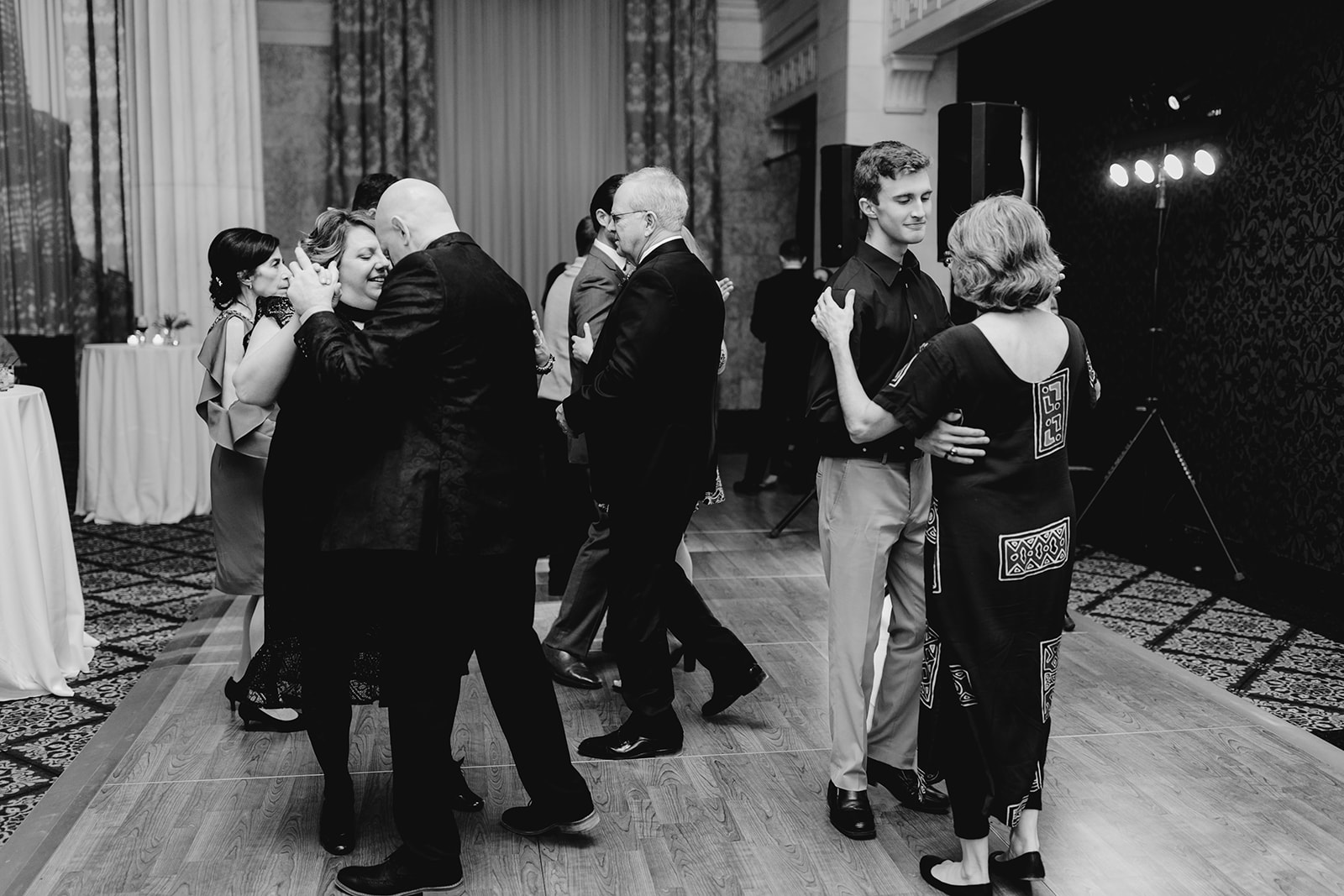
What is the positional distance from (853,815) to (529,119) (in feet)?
28.3

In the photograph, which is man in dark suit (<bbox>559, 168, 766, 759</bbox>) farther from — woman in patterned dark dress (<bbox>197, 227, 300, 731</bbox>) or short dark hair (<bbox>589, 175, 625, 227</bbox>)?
woman in patterned dark dress (<bbox>197, 227, 300, 731</bbox>)

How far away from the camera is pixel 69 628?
4172mm

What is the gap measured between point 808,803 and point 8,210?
8.55m

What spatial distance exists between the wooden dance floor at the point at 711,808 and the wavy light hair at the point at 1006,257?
1297mm

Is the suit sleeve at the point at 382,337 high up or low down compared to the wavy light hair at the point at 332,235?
down

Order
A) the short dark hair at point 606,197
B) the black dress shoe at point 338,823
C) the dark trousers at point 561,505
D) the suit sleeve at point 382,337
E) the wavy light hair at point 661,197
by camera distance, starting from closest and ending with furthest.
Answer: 1. the suit sleeve at point 382,337
2. the black dress shoe at point 338,823
3. the wavy light hair at point 661,197
4. the short dark hair at point 606,197
5. the dark trousers at point 561,505

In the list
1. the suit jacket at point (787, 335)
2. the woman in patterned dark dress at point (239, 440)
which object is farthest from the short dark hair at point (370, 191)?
the suit jacket at point (787, 335)

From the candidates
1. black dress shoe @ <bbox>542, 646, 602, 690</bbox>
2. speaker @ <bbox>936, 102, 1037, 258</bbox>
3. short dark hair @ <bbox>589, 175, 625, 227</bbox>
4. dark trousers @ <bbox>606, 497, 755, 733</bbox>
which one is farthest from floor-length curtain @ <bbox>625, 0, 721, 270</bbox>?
dark trousers @ <bbox>606, 497, 755, 733</bbox>

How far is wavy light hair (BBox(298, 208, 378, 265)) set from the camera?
2.79 metres

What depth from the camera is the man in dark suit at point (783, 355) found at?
7754 millimetres

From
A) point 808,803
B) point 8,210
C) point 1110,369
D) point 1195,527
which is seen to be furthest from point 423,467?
point 8,210

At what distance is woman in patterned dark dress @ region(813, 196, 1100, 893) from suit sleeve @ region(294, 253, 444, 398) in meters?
0.96

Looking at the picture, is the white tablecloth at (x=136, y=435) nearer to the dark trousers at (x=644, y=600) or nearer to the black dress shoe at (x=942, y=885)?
the dark trousers at (x=644, y=600)

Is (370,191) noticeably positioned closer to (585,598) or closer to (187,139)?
(585,598)
